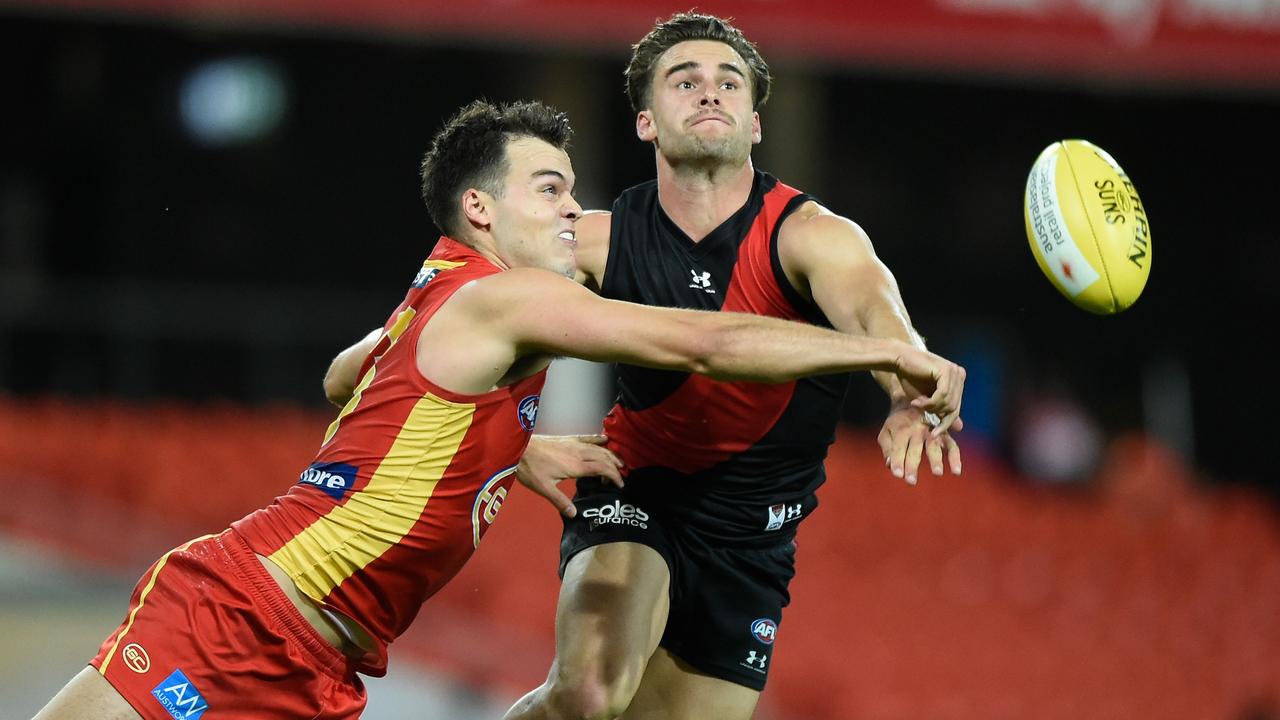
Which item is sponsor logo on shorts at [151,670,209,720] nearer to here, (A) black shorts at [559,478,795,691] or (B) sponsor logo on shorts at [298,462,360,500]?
(B) sponsor logo on shorts at [298,462,360,500]

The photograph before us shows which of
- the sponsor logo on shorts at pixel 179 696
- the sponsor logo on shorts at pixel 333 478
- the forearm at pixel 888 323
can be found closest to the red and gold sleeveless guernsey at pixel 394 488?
the sponsor logo on shorts at pixel 333 478

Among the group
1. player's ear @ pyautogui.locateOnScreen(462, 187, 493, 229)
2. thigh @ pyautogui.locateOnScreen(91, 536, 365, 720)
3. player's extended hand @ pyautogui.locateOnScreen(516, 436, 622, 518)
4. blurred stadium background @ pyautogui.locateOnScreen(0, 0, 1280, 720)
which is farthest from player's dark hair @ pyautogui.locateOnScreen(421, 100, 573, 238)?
blurred stadium background @ pyautogui.locateOnScreen(0, 0, 1280, 720)

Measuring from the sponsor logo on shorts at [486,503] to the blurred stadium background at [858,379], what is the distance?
11.9ft

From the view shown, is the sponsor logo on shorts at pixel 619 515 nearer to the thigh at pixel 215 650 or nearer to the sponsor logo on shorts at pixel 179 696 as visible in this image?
the thigh at pixel 215 650

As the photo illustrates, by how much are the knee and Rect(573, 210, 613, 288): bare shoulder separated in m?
1.26

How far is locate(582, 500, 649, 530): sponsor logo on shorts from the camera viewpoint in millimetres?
4840

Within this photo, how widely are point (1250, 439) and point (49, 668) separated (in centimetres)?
1589

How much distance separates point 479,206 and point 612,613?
132cm

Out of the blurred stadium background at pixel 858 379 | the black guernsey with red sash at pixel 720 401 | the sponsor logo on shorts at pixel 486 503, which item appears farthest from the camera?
the blurred stadium background at pixel 858 379

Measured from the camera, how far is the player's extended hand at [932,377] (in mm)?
3637

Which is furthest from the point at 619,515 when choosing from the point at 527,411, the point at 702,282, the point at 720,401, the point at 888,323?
the point at 888,323

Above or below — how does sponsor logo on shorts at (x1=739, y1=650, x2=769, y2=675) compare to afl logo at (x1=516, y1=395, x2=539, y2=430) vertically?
below

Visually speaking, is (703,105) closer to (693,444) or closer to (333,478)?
(693,444)

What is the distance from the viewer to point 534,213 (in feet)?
13.5
